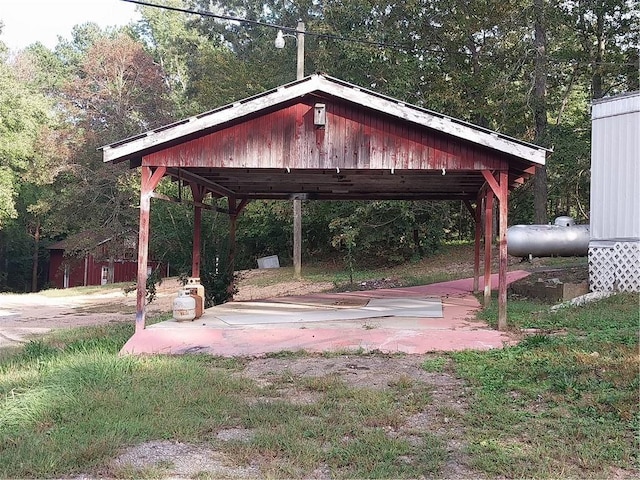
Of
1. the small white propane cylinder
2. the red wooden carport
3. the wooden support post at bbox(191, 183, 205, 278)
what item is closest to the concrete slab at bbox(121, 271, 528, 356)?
the small white propane cylinder

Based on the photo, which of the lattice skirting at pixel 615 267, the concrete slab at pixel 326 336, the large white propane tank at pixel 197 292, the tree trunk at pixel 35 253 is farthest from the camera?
the tree trunk at pixel 35 253

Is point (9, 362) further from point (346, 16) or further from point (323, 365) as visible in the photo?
point (346, 16)

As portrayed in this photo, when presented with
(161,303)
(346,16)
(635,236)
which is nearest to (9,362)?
(635,236)

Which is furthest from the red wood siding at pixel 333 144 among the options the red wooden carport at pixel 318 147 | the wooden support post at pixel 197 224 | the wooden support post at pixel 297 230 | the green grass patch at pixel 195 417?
the wooden support post at pixel 297 230

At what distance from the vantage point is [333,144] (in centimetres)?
845

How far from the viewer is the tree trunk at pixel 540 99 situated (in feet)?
57.0

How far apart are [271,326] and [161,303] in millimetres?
10657

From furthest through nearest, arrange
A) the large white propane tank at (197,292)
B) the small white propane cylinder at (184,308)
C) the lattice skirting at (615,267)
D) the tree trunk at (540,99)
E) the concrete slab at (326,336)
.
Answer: the tree trunk at (540,99)
the lattice skirting at (615,267)
the large white propane tank at (197,292)
the small white propane cylinder at (184,308)
the concrete slab at (326,336)

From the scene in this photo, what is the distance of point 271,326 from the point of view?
874 cm

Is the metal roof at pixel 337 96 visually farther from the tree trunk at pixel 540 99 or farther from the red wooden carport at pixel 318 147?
the tree trunk at pixel 540 99

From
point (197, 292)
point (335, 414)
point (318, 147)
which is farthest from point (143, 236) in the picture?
point (335, 414)

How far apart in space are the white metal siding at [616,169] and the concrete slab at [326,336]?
2887 mm

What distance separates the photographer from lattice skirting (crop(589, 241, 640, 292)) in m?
9.64

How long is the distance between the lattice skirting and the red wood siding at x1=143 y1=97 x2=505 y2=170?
3.07 metres
